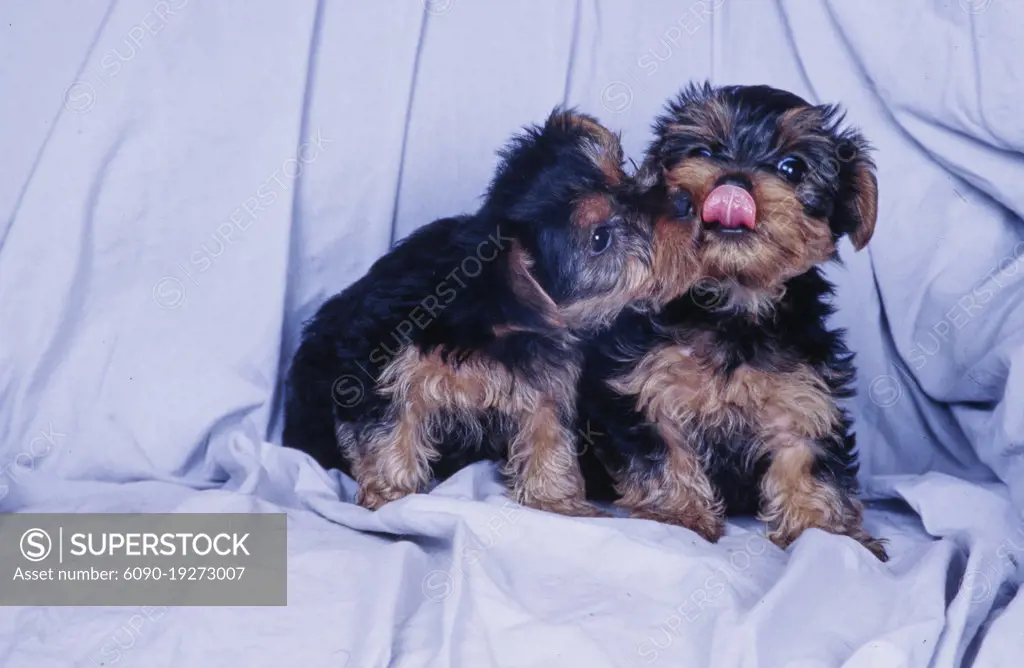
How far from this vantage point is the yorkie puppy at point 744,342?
2.92 m

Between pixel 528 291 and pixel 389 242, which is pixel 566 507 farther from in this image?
pixel 389 242

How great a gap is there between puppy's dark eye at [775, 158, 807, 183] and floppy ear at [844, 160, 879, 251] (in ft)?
0.66

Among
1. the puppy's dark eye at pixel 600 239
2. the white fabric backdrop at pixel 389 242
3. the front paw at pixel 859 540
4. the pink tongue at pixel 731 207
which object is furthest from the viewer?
the front paw at pixel 859 540

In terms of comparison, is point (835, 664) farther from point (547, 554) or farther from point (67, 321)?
point (67, 321)

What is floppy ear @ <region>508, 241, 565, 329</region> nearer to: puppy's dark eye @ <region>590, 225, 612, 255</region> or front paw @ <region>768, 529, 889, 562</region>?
puppy's dark eye @ <region>590, 225, 612, 255</region>

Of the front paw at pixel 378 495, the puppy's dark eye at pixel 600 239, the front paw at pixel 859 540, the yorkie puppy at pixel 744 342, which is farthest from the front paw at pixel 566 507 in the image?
the puppy's dark eye at pixel 600 239

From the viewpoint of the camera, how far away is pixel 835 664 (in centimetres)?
256

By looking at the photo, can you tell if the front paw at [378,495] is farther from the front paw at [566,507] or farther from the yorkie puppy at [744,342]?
the yorkie puppy at [744,342]

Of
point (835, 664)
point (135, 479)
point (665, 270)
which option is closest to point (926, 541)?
point (835, 664)

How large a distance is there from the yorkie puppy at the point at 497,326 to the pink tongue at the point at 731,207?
173 mm

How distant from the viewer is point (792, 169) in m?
3.00

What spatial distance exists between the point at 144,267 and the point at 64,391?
48 cm

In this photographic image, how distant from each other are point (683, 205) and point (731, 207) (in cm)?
18

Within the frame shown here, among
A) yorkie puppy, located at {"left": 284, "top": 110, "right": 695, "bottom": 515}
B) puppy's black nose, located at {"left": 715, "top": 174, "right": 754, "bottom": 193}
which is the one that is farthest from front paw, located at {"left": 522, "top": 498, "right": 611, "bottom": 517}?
puppy's black nose, located at {"left": 715, "top": 174, "right": 754, "bottom": 193}
